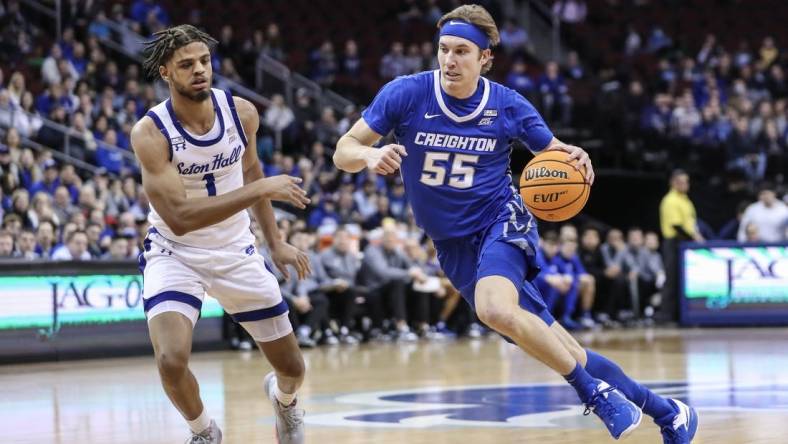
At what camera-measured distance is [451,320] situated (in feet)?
54.9

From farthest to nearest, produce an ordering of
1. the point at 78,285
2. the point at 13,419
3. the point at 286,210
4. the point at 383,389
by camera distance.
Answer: the point at 286,210 < the point at 78,285 < the point at 383,389 < the point at 13,419

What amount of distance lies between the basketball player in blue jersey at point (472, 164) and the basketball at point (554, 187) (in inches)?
2.1

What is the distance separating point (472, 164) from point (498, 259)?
0.54 meters

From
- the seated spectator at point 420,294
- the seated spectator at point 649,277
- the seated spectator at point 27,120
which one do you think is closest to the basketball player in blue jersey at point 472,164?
the seated spectator at point 420,294

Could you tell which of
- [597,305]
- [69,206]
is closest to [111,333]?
[69,206]

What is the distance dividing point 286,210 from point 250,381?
774 centimetres

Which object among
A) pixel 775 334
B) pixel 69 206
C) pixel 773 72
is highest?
pixel 773 72

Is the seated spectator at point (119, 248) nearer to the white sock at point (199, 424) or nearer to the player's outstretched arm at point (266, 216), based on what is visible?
the player's outstretched arm at point (266, 216)

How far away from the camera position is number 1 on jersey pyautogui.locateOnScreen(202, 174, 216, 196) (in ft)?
20.2

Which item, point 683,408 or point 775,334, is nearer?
point 683,408

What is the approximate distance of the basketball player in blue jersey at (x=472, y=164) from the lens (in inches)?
239

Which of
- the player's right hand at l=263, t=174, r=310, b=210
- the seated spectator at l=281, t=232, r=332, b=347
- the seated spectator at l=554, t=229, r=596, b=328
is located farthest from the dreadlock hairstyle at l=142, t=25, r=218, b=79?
the seated spectator at l=554, t=229, r=596, b=328

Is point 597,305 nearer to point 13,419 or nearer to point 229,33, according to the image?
point 229,33

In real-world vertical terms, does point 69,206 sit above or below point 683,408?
above
